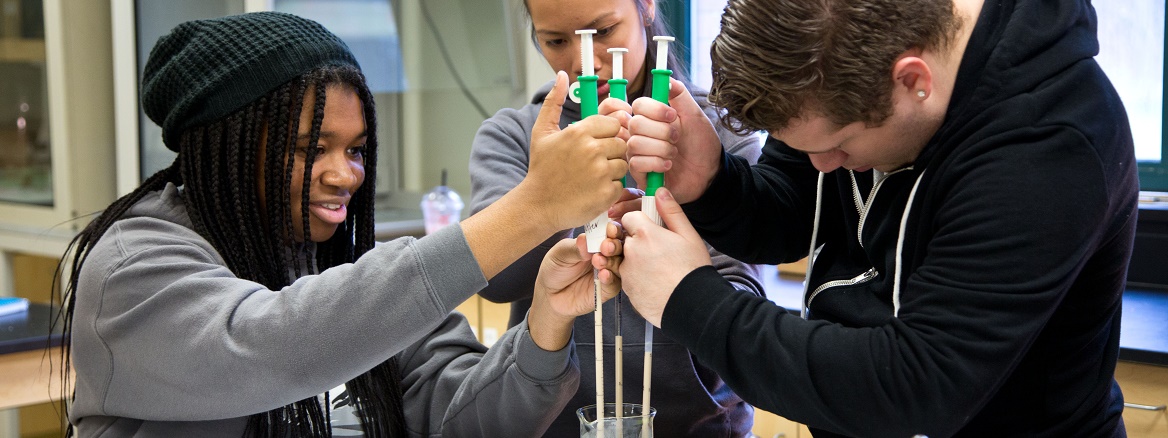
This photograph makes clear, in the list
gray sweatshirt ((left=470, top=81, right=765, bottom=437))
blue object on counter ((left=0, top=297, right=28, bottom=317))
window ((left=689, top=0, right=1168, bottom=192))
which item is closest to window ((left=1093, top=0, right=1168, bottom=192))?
window ((left=689, top=0, right=1168, bottom=192))

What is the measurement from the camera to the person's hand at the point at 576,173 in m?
0.91

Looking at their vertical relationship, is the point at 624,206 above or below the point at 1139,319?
above

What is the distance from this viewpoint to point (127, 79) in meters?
3.01

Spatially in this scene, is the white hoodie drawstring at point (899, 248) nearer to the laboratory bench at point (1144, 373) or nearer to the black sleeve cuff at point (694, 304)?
the black sleeve cuff at point (694, 304)

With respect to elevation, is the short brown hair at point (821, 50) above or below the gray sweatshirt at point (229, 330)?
above

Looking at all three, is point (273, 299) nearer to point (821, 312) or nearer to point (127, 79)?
point (821, 312)

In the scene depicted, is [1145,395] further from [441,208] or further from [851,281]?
[441,208]

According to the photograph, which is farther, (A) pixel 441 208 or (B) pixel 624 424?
(A) pixel 441 208

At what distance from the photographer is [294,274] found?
1.22 meters

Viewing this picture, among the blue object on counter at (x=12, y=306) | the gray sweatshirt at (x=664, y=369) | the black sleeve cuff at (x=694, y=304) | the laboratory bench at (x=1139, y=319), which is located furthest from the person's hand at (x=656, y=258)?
the blue object on counter at (x=12, y=306)

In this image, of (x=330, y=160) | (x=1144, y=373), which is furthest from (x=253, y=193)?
(x=1144, y=373)

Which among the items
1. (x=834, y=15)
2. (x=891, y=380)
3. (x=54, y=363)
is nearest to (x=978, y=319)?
(x=891, y=380)

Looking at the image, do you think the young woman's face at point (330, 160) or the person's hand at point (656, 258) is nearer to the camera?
the person's hand at point (656, 258)

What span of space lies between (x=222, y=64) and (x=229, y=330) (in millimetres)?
320
